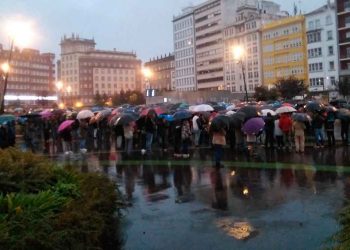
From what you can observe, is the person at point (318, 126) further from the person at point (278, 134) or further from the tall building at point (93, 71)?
the tall building at point (93, 71)

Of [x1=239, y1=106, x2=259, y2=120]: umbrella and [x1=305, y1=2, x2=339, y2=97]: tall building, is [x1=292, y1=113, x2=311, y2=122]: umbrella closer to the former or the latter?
[x1=239, y1=106, x2=259, y2=120]: umbrella

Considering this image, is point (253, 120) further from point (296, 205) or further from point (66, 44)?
point (66, 44)

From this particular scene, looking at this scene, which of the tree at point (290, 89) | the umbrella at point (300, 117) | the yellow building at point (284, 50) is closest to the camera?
the umbrella at point (300, 117)

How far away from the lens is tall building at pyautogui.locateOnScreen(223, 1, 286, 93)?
120 metres

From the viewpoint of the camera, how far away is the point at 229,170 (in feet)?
47.3

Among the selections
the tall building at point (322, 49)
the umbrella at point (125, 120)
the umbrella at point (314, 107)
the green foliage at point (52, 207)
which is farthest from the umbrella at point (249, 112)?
the tall building at point (322, 49)

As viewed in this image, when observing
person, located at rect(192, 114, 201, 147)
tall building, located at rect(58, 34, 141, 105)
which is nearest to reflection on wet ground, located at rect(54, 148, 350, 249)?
person, located at rect(192, 114, 201, 147)

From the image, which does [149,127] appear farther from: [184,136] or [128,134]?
[184,136]

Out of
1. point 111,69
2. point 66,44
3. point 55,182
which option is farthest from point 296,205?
point 66,44

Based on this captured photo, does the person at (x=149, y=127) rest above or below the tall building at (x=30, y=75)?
below

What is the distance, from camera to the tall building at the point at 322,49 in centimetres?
9012

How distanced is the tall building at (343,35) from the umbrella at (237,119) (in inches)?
2628

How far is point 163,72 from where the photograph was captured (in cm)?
17075

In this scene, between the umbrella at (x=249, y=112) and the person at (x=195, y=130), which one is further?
the person at (x=195, y=130)
